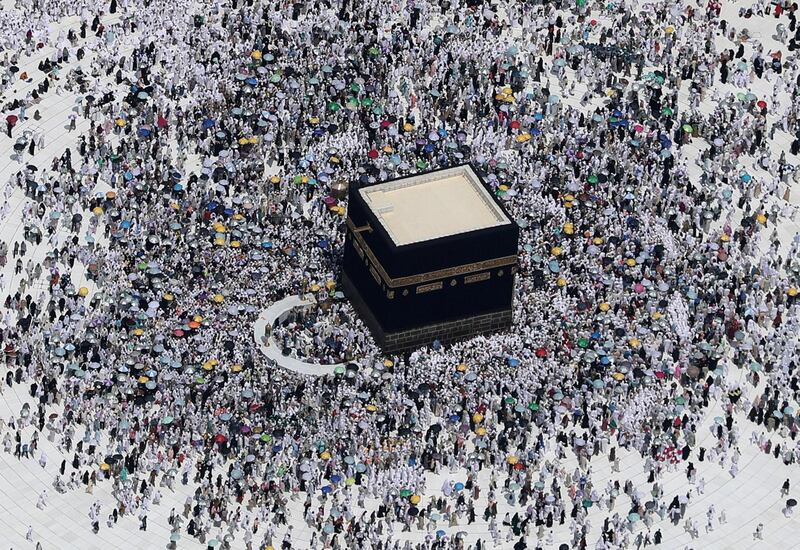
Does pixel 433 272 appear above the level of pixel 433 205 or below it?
below

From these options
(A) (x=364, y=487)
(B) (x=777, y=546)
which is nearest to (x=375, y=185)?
(A) (x=364, y=487)

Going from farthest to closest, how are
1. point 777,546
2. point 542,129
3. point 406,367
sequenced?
1. point 542,129
2. point 406,367
3. point 777,546

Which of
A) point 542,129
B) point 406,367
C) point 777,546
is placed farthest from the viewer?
point 542,129

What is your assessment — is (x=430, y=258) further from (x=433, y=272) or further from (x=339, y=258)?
(x=339, y=258)

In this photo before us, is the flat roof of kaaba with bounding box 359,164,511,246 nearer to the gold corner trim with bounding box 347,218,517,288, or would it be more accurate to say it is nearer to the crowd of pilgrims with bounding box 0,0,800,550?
the gold corner trim with bounding box 347,218,517,288

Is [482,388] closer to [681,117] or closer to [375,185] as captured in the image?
[375,185]

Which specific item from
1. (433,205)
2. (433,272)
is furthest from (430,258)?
(433,205)

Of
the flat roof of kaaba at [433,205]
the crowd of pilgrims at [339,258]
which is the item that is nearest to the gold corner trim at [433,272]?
the flat roof of kaaba at [433,205]

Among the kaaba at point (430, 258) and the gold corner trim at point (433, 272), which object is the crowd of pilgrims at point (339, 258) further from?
the gold corner trim at point (433, 272)
